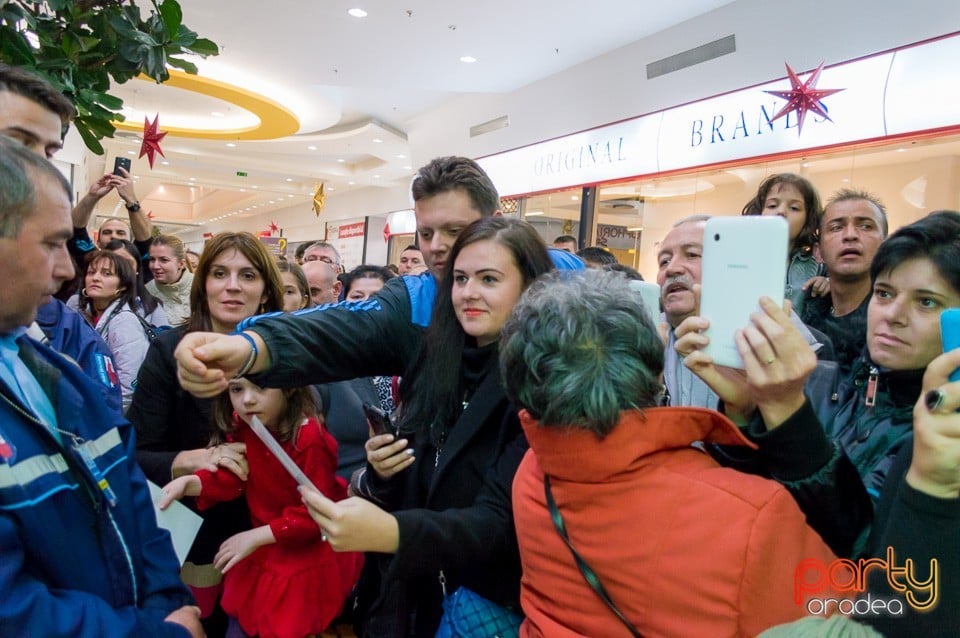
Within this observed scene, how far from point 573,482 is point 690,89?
502cm

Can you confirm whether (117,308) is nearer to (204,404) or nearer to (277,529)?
(204,404)

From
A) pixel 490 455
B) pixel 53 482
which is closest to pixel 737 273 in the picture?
pixel 490 455

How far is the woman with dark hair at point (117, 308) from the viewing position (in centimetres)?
265

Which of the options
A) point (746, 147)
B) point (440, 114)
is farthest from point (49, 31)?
point (440, 114)

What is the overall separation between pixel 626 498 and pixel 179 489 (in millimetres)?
1203

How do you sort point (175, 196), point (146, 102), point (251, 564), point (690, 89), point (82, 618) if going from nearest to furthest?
point (82, 618), point (251, 564), point (690, 89), point (146, 102), point (175, 196)

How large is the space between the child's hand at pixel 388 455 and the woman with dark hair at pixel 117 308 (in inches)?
68.6

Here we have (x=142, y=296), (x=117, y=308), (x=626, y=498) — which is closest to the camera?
(x=626, y=498)

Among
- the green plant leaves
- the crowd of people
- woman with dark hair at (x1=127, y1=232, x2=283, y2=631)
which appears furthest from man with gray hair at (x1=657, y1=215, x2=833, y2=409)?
the green plant leaves

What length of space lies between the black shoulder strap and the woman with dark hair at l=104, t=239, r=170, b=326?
2924 millimetres

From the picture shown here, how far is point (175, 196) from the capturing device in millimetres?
Answer: 23797

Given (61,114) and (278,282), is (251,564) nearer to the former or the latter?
(278,282)

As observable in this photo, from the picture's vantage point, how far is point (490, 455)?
132 cm

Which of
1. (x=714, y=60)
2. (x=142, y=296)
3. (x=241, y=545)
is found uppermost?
(x=714, y=60)
